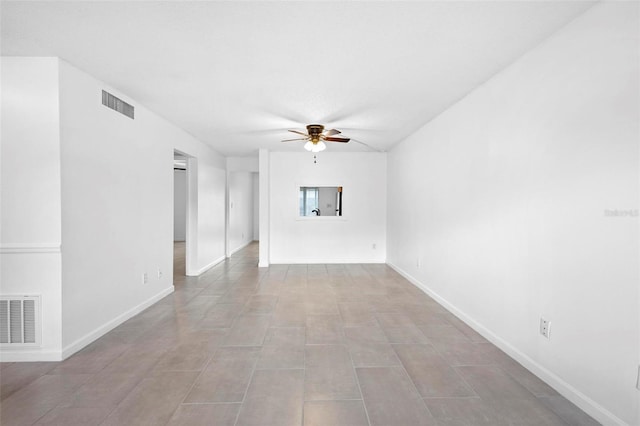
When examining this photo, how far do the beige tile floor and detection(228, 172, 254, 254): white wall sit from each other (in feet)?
14.5

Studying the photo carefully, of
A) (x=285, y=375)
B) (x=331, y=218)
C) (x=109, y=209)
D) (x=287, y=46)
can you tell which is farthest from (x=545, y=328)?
(x=331, y=218)

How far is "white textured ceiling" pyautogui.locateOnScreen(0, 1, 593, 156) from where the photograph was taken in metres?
1.97

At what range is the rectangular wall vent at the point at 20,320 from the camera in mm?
2623

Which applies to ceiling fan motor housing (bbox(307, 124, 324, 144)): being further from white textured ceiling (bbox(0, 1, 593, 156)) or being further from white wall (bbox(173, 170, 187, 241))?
white wall (bbox(173, 170, 187, 241))

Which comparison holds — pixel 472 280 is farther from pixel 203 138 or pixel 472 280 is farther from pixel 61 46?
pixel 203 138

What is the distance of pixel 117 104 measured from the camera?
339cm

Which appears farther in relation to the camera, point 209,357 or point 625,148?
point 209,357

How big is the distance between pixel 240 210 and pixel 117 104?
242 inches

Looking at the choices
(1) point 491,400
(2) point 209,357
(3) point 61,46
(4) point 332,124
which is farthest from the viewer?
(4) point 332,124

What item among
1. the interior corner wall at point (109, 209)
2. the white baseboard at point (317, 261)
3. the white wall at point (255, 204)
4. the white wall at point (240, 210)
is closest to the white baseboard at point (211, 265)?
the white wall at point (240, 210)

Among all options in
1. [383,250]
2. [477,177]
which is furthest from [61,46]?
[383,250]

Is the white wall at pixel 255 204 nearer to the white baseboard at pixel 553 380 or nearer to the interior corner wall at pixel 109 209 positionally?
the interior corner wall at pixel 109 209

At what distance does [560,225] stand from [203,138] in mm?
5306

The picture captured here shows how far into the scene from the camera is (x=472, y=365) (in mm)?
2555
